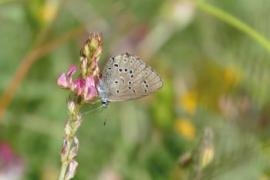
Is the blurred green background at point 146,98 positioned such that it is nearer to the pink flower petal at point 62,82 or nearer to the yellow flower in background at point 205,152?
the yellow flower in background at point 205,152

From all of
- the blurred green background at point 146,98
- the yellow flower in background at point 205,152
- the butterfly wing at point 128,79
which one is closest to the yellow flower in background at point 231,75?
the blurred green background at point 146,98

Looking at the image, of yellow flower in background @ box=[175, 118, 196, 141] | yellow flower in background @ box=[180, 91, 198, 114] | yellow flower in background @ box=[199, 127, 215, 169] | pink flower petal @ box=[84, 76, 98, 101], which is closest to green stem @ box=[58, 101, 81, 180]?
pink flower petal @ box=[84, 76, 98, 101]

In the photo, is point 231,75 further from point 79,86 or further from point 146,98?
point 79,86

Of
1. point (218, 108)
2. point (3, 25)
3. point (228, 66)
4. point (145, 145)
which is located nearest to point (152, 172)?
point (145, 145)

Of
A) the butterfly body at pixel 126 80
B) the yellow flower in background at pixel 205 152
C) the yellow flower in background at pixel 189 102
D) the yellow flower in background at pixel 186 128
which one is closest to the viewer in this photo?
the butterfly body at pixel 126 80

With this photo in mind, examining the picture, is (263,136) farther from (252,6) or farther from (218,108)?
(252,6)

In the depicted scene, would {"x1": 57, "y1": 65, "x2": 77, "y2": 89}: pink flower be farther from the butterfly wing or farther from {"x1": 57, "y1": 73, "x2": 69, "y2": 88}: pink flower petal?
the butterfly wing
